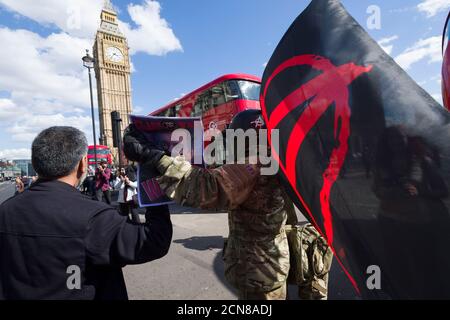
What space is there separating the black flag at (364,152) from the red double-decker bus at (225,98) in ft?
20.3

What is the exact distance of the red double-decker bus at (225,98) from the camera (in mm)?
7773

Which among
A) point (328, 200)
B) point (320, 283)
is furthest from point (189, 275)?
point (328, 200)

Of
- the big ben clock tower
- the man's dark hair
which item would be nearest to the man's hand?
the man's dark hair

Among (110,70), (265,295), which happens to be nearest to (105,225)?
(265,295)

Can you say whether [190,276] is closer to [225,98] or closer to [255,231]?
[255,231]

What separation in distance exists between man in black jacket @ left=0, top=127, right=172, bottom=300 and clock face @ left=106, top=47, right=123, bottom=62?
207 ft

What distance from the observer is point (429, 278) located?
872mm

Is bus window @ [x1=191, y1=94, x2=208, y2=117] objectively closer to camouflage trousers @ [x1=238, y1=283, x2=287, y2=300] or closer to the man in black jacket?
camouflage trousers @ [x1=238, y1=283, x2=287, y2=300]

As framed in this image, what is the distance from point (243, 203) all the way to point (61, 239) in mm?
978

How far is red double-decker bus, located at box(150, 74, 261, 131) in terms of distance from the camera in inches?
306

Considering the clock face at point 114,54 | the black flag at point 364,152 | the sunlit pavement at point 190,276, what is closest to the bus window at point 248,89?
the sunlit pavement at point 190,276

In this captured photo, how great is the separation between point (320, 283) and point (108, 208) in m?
1.76

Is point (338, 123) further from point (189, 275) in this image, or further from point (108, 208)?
point (189, 275)

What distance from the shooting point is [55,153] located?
3.91 ft
